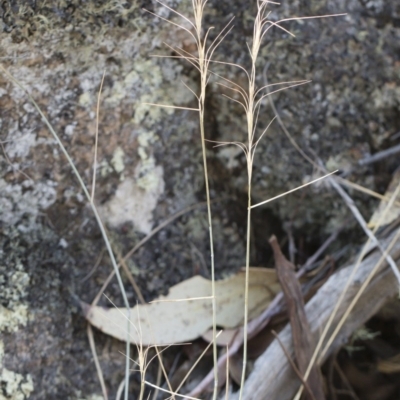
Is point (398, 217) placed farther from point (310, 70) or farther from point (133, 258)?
point (133, 258)

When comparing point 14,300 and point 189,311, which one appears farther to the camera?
point 189,311

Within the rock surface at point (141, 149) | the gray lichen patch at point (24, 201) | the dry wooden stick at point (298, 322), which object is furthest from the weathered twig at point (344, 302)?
the gray lichen patch at point (24, 201)

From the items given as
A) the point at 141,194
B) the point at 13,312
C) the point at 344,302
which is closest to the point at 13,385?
the point at 13,312

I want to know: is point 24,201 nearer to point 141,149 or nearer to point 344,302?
point 141,149

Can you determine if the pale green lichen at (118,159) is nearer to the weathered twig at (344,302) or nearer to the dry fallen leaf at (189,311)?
the dry fallen leaf at (189,311)

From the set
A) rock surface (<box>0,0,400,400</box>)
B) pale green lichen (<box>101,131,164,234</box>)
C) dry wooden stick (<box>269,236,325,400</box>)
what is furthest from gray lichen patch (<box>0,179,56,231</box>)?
dry wooden stick (<box>269,236,325,400</box>)

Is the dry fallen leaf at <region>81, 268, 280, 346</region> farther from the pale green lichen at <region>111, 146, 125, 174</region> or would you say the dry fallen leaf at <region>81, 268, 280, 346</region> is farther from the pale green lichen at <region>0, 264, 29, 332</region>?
the pale green lichen at <region>111, 146, 125, 174</region>
